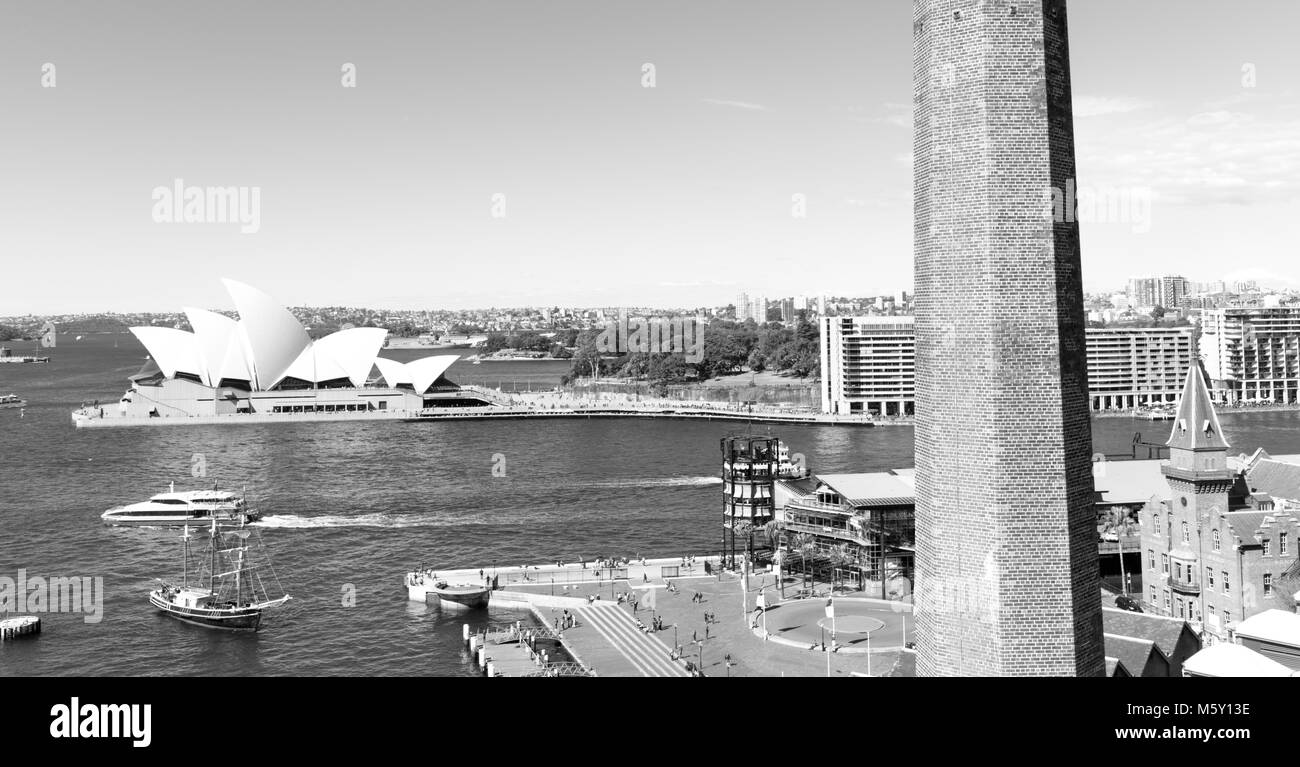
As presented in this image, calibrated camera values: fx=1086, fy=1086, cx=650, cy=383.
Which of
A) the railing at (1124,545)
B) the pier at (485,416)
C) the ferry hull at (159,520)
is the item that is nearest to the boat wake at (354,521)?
the ferry hull at (159,520)

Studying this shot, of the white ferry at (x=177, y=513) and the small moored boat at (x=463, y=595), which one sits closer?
the small moored boat at (x=463, y=595)

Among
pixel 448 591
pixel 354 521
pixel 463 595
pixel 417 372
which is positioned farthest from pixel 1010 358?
pixel 417 372

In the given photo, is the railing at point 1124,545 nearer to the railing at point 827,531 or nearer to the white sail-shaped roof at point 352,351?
the railing at point 827,531

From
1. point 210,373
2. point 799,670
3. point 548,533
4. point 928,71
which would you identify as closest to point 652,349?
point 210,373

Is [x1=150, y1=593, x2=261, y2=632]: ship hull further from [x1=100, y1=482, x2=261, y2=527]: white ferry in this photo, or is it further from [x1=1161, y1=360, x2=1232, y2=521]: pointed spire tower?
[x1=1161, y1=360, x2=1232, y2=521]: pointed spire tower

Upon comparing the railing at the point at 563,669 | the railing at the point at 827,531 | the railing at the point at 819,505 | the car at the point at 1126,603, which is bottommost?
the railing at the point at 563,669

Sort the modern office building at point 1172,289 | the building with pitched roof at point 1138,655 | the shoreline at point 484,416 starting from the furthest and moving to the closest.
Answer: the modern office building at point 1172,289 < the shoreline at point 484,416 < the building with pitched roof at point 1138,655
